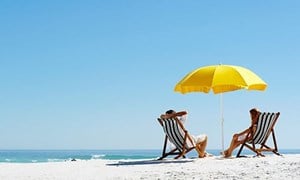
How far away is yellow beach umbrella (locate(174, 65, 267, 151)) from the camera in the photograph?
12.4 m

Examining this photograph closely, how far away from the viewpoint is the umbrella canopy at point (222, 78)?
489 inches

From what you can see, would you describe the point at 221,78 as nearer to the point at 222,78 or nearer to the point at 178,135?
the point at 222,78

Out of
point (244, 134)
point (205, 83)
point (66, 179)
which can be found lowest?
point (66, 179)

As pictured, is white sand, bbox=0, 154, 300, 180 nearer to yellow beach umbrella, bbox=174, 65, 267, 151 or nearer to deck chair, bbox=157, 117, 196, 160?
deck chair, bbox=157, 117, 196, 160

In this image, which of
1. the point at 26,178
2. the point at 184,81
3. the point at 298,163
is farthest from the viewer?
the point at 184,81

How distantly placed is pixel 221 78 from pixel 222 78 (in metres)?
0.02

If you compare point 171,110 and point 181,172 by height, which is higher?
point 171,110

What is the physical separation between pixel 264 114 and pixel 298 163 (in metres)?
2.35

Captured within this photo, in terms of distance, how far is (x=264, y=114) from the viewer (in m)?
12.1

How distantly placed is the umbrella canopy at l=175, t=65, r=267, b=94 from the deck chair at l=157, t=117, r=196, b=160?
138cm

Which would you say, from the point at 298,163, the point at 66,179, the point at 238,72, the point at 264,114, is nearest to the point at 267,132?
the point at 264,114

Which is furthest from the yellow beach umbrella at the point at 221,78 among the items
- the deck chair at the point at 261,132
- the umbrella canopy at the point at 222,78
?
the deck chair at the point at 261,132

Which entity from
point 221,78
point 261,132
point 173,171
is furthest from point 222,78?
point 173,171

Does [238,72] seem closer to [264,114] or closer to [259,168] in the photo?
[264,114]
